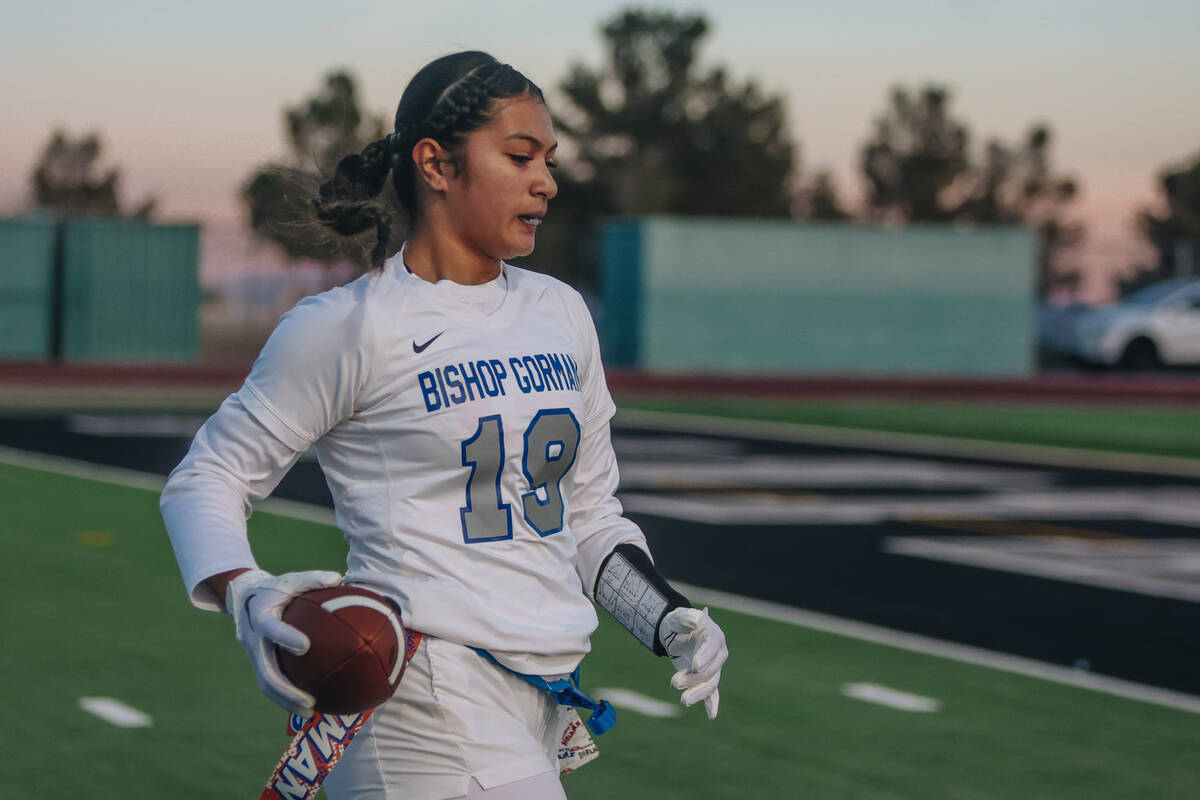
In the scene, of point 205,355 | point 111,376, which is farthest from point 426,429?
point 205,355

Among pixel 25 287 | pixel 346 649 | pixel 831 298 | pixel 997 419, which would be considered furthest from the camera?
pixel 831 298

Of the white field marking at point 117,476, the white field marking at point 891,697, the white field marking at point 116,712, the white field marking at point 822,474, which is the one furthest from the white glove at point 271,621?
the white field marking at point 822,474

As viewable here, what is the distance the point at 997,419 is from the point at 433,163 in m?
19.8

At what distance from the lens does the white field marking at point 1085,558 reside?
9.88 metres

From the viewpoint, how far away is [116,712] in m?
6.43

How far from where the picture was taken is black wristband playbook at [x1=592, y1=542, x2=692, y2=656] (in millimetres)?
3307

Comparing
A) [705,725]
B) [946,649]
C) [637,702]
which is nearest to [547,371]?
[705,725]

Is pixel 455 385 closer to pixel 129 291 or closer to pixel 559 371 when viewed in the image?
pixel 559 371

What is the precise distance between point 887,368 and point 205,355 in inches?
433

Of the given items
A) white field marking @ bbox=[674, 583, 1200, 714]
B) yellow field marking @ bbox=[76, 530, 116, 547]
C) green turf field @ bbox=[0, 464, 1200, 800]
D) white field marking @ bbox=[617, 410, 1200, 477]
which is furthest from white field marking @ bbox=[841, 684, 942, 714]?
white field marking @ bbox=[617, 410, 1200, 477]

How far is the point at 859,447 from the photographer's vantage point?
17641 mm

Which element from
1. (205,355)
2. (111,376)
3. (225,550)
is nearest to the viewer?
(225,550)

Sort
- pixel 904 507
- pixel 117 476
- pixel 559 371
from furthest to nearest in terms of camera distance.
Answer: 1. pixel 117 476
2. pixel 904 507
3. pixel 559 371

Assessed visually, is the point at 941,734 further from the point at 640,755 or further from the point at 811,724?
the point at 640,755
